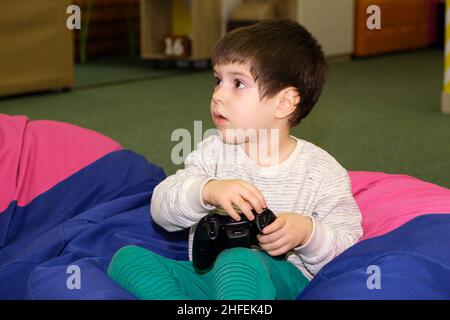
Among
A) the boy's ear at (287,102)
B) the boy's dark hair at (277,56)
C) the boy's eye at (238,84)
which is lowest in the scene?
the boy's ear at (287,102)

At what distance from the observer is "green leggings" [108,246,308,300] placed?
3.94ft

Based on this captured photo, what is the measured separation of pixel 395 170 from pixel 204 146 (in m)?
1.41

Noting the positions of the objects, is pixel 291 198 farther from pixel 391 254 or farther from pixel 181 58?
pixel 181 58

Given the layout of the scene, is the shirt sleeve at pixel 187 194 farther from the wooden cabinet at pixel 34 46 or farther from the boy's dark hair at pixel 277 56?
the wooden cabinet at pixel 34 46

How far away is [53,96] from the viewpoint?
4246mm

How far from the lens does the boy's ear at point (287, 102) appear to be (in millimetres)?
1398

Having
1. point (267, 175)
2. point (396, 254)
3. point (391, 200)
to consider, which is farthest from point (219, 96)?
point (391, 200)

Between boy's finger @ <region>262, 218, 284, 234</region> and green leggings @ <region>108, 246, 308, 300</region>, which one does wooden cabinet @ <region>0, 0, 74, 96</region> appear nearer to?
Answer: green leggings @ <region>108, 246, 308, 300</region>

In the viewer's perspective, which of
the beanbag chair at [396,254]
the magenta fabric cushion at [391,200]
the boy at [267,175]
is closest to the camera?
the beanbag chair at [396,254]

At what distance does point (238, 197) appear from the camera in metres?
1.25

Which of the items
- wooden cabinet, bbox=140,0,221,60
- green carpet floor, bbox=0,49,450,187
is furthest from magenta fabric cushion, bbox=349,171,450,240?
wooden cabinet, bbox=140,0,221,60

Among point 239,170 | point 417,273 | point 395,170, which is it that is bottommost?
point 395,170

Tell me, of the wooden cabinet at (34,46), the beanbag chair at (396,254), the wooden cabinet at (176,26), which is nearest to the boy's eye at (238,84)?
the beanbag chair at (396,254)

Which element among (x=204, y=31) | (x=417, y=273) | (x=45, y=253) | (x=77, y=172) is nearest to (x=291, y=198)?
(x=417, y=273)
